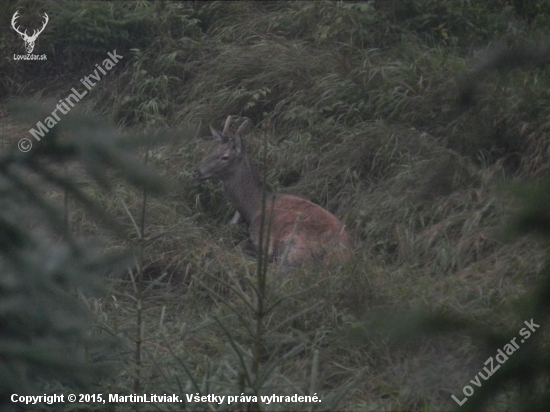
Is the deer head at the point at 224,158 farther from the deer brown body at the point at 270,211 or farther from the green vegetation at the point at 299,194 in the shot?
the green vegetation at the point at 299,194

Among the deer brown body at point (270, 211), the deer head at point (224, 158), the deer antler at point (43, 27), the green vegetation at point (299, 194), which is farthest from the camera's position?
the deer antler at point (43, 27)

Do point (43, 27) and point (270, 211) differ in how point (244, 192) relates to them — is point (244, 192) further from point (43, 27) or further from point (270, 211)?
point (43, 27)

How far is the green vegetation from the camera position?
5.94 feet

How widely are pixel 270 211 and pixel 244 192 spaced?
77.4 inches

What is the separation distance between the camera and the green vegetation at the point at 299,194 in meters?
1.81

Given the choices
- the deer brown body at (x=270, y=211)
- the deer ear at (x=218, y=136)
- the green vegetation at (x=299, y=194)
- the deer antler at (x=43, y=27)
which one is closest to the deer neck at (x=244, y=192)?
the deer brown body at (x=270, y=211)

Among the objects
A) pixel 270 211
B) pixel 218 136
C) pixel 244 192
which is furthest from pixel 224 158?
pixel 270 211

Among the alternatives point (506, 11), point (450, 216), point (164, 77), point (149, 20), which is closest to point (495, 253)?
point (450, 216)

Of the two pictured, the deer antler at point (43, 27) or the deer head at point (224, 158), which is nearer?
the deer head at point (224, 158)

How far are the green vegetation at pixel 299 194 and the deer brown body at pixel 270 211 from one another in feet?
0.69

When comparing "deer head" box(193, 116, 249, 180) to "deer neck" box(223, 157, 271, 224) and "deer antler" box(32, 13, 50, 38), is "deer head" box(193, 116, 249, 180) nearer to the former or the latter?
"deer neck" box(223, 157, 271, 224)

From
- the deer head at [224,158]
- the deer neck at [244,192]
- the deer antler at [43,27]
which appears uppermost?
the deer antler at [43,27]

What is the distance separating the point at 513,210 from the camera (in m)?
1.64

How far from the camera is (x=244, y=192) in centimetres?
800
